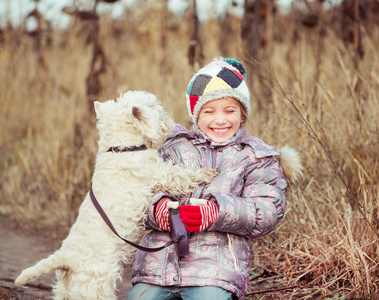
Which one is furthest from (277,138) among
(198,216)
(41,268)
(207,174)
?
(41,268)

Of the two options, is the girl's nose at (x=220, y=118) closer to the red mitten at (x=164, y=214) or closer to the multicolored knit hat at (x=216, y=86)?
the multicolored knit hat at (x=216, y=86)

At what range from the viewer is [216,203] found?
243 cm

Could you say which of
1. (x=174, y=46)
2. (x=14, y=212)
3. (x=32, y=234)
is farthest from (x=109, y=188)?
(x=174, y=46)

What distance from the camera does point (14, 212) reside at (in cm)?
550

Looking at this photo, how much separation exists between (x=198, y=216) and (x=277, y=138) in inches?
76.5

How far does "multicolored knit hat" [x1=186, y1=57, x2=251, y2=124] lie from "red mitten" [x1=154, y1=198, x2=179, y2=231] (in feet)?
2.03

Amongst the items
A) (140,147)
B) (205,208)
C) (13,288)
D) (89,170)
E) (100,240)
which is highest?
(89,170)

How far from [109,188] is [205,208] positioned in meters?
0.54

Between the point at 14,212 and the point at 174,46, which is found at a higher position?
the point at 174,46

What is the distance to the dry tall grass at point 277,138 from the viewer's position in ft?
9.90

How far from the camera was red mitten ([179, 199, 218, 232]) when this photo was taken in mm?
2336

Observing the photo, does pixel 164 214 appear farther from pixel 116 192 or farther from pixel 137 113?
pixel 137 113

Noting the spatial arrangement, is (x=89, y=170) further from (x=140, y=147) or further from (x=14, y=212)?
(x=140, y=147)

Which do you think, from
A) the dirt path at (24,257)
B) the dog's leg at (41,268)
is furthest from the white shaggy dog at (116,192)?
the dirt path at (24,257)
